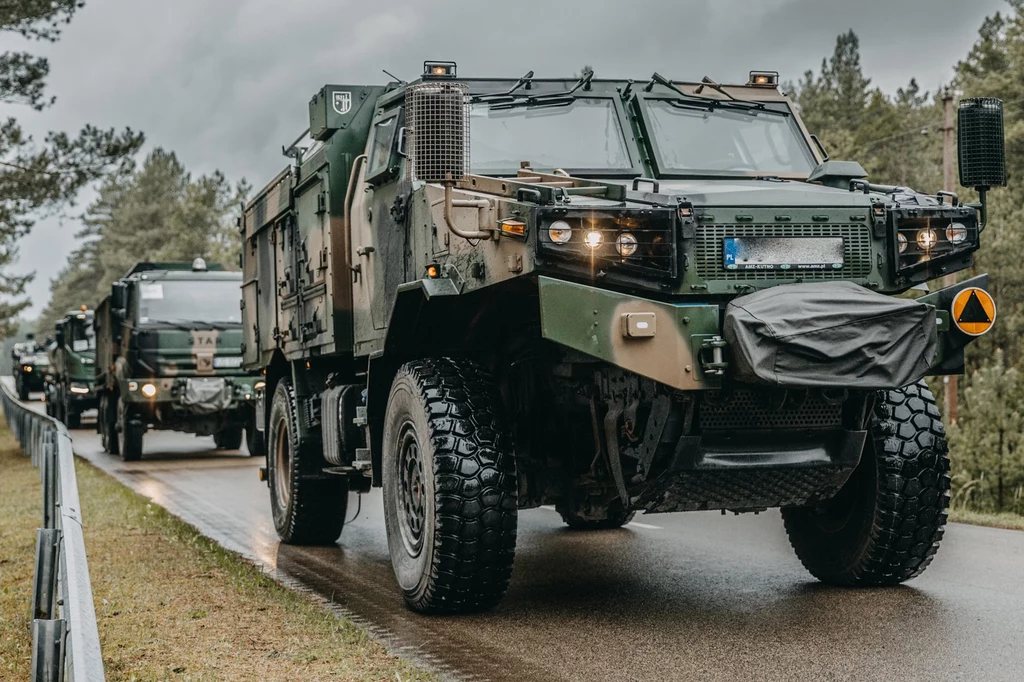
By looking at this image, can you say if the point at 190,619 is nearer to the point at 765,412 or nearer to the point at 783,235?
the point at 765,412

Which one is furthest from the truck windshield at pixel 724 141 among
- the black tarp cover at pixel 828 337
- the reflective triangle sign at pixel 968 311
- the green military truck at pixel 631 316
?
the black tarp cover at pixel 828 337

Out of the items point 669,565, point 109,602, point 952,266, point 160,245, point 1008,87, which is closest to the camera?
point 952,266

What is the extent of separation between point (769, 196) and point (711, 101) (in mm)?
2103

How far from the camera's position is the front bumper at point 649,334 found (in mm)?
5895

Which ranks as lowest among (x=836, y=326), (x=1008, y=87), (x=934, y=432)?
(x=934, y=432)

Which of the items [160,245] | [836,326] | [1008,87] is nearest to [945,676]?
[836,326]

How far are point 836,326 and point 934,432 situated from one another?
163 cm

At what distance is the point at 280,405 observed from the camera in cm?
1079

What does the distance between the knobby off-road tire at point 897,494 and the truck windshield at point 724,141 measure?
163cm

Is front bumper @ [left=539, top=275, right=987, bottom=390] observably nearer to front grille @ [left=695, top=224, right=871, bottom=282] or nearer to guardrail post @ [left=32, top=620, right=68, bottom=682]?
front grille @ [left=695, top=224, right=871, bottom=282]

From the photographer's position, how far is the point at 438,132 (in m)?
6.23

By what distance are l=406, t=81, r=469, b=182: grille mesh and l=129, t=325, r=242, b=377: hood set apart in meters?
13.7

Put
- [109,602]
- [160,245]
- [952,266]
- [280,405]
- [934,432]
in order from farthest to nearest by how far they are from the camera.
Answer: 1. [160,245]
2. [280,405]
3. [109,602]
4. [934,432]
5. [952,266]

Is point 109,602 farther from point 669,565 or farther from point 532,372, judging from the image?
point 669,565
